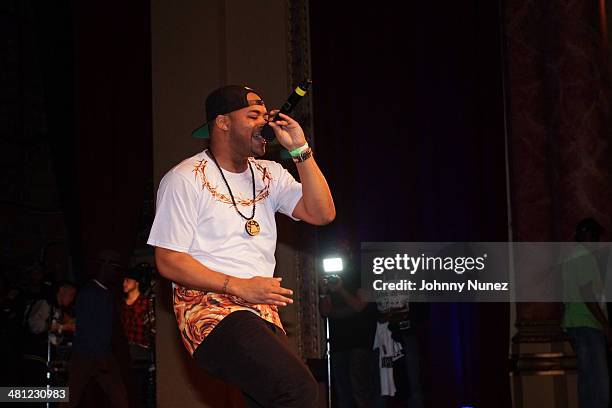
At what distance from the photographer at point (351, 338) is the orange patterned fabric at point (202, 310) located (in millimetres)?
4775

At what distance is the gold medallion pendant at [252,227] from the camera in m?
3.23

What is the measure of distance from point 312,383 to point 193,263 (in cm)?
62

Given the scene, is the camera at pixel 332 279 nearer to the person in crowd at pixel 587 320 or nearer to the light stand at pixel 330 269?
the light stand at pixel 330 269

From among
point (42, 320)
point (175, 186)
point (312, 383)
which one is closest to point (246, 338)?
point (312, 383)

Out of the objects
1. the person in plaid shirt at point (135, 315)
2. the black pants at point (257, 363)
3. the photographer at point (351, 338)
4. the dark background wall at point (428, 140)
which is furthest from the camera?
the person in plaid shirt at point (135, 315)

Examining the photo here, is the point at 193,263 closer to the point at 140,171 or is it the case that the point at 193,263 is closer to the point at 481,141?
the point at 481,141

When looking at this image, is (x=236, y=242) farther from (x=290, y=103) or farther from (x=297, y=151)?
(x=290, y=103)

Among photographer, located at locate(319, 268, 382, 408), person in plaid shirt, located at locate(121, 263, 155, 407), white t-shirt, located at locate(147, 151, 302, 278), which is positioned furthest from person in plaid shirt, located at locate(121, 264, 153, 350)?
white t-shirt, located at locate(147, 151, 302, 278)

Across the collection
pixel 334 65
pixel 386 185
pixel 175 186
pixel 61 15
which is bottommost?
pixel 175 186

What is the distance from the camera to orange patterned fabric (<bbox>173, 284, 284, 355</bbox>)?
119 inches

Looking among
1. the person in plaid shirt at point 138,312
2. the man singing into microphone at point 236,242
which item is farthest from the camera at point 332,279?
the man singing into microphone at point 236,242

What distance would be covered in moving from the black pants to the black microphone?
74 cm

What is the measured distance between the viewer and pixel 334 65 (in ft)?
27.6

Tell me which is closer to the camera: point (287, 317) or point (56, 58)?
point (287, 317)
